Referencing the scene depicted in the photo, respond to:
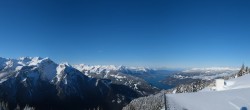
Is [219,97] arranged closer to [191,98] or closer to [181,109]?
[191,98]

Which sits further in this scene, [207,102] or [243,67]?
[243,67]

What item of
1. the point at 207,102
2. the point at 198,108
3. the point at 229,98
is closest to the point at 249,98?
the point at 229,98

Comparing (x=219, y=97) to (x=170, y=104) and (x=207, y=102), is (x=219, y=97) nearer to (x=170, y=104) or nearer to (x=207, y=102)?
(x=207, y=102)

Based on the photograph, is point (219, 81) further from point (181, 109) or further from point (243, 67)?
point (243, 67)

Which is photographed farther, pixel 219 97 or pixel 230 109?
pixel 219 97

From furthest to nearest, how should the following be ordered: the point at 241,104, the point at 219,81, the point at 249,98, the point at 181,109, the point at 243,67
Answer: the point at 243,67 < the point at 219,81 < the point at 249,98 < the point at 241,104 < the point at 181,109

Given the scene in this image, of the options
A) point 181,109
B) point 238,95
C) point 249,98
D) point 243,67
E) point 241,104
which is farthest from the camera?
point 243,67

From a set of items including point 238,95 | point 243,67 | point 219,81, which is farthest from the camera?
point 243,67

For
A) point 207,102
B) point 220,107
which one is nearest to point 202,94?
point 207,102

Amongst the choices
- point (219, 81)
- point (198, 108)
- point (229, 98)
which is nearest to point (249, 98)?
point (229, 98)
